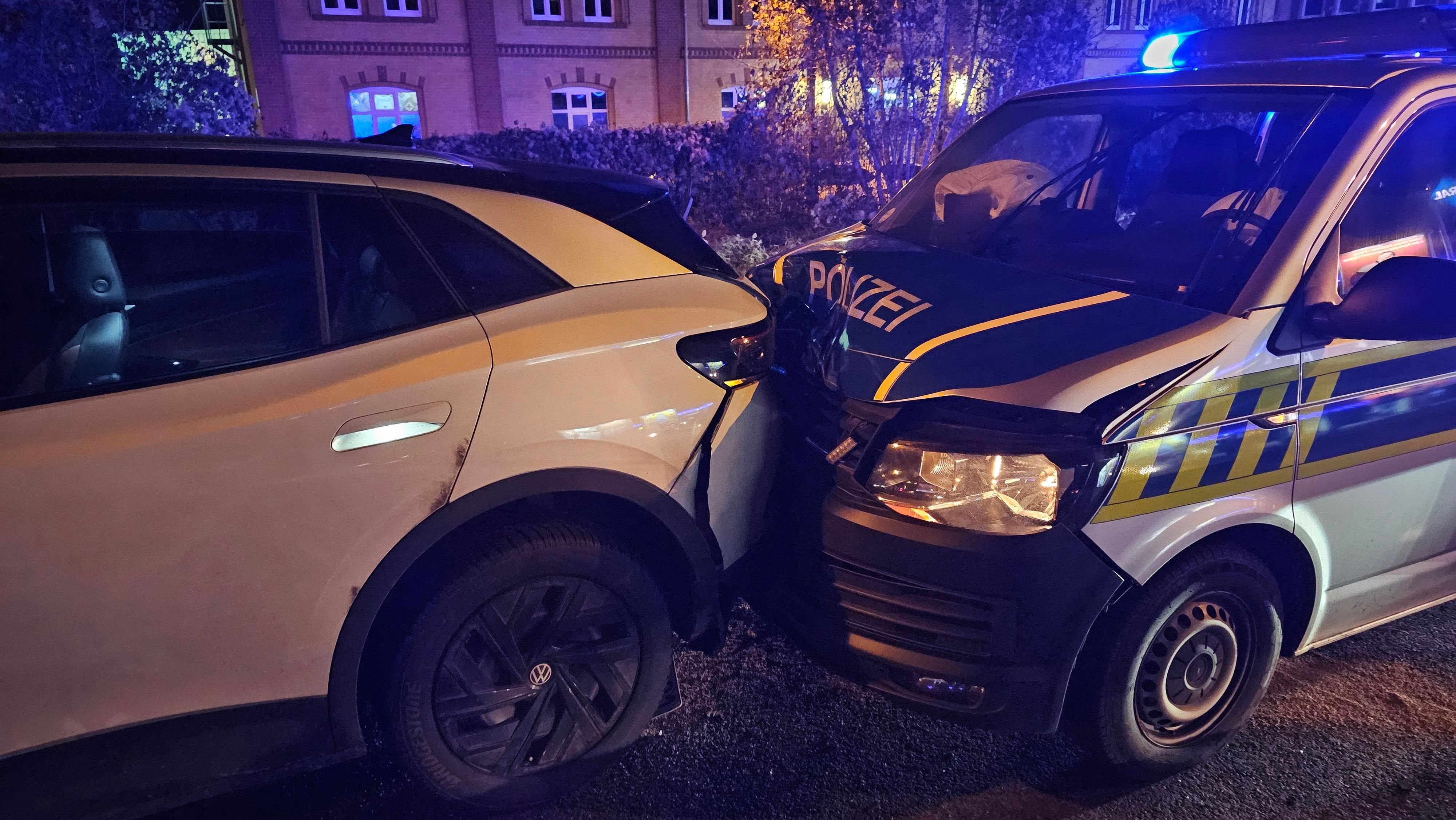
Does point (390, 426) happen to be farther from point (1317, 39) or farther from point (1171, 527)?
point (1317, 39)

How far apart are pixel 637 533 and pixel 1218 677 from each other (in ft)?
5.65

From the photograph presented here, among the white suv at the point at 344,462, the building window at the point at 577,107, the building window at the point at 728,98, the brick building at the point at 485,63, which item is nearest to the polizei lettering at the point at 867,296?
the white suv at the point at 344,462

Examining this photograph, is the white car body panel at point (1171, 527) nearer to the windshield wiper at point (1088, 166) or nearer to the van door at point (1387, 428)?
the van door at point (1387, 428)

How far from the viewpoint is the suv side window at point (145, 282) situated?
2043 millimetres

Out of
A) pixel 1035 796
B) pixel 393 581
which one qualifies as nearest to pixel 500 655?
pixel 393 581

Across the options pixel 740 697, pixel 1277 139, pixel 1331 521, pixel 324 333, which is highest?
pixel 1277 139

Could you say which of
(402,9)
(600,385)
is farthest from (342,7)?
(600,385)

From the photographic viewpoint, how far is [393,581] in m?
2.21

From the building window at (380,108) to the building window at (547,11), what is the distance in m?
3.22

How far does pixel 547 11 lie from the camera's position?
69.1 feet

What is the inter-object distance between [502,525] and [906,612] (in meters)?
1.07

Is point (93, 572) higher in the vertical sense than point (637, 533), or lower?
higher

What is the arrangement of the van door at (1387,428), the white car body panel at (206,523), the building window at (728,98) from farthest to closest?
the building window at (728,98)
the van door at (1387,428)
the white car body panel at (206,523)

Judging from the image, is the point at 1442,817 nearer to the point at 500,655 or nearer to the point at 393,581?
the point at 500,655
